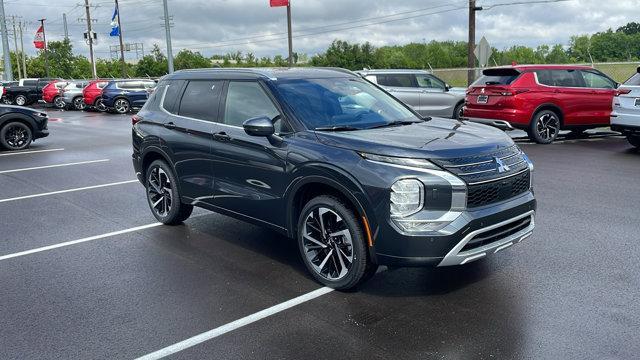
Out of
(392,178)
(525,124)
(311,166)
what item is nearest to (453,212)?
(392,178)

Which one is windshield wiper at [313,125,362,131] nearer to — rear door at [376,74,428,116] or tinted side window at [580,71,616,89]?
tinted side window at [580,71,616,89]

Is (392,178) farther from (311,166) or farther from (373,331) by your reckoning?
(373,331)

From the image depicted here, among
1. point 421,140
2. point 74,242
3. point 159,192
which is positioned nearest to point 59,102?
point 159,192

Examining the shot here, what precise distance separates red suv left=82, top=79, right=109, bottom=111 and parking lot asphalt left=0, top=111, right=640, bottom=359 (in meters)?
23.6

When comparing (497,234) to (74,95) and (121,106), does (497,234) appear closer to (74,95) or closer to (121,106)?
(121,106)

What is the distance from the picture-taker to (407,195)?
4043mm

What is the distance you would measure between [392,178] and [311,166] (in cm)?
77

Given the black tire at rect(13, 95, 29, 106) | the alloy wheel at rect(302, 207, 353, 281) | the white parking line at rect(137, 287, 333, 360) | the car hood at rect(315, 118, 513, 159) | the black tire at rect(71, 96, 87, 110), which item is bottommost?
the white parking line at rect(137, 287, 333, 360)

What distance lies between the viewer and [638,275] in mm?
4703

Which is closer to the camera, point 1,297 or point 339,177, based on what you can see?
point 339,177

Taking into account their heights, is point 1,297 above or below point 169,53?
below

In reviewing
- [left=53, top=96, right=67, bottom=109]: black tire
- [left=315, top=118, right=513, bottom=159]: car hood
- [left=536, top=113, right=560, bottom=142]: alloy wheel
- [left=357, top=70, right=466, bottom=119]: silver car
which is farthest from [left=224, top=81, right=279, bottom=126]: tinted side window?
[left=53, top=96, right=67, bottom=109]: black tire

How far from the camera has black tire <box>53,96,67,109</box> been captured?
33200 mm

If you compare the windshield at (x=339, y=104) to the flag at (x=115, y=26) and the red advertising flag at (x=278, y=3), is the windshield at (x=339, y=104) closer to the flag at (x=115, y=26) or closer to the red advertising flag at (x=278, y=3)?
the red advertising flag at (x=278, y=3)
